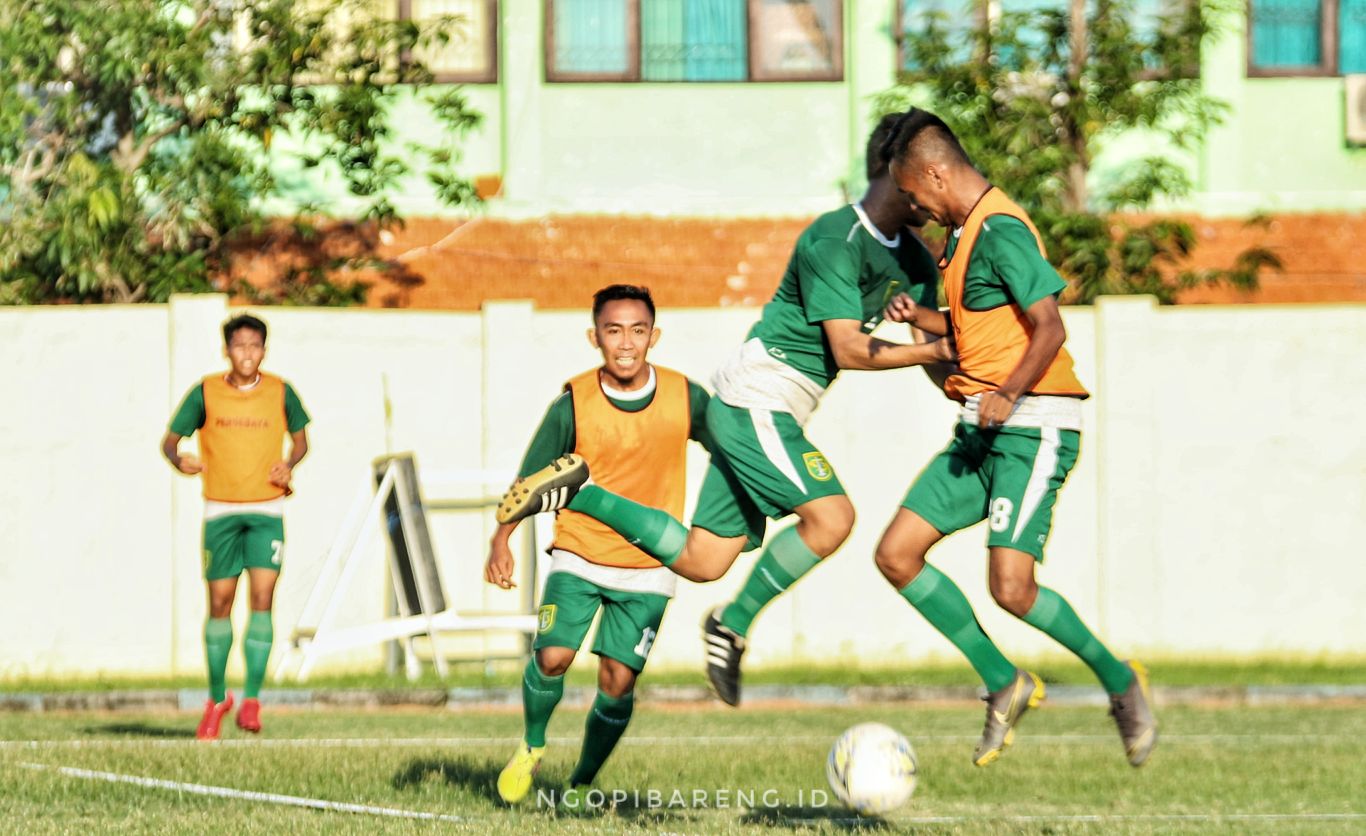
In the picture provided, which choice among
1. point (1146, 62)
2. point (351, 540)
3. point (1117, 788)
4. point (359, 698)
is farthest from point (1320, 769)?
point (1146, 62)

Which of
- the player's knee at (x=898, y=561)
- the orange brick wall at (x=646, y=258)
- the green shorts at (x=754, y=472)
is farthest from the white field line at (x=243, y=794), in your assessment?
the orange brick wall at (x=646, y=258)

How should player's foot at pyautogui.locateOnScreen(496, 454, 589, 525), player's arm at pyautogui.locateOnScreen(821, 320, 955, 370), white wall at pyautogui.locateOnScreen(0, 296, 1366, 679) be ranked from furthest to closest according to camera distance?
white wall at pyautogui.locateOnScreen(0, 296, 1366, 679), player's foot at pyautogui.locateOnScreen(496, 454, 589, 525), player's arm at pyautogui.locateOnScreen(821, 320, 955, 370)

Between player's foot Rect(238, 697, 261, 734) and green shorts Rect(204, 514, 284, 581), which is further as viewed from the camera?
green shorts Rect(204, 514, 284, 581)

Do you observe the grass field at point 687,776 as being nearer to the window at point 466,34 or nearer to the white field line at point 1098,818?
the white field line at point 1098,818

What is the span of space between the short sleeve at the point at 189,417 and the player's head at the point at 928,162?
214 inches

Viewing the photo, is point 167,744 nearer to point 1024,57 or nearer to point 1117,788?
point 1117,788

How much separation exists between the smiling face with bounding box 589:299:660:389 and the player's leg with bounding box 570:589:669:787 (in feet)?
2.81

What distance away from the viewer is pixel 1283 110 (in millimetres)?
21000

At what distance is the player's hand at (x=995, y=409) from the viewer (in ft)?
24.9

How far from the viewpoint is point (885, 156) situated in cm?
856

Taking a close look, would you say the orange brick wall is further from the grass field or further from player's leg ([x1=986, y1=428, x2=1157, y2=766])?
player's leg ([x1=986, y1=428, x2=1157, y2=766])

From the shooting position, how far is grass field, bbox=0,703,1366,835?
8070 millimetres

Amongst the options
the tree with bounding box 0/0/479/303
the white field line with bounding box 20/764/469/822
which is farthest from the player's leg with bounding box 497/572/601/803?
the tree with bounding box 0/0/479/303

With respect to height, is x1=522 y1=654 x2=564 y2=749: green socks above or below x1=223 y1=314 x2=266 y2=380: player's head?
below
